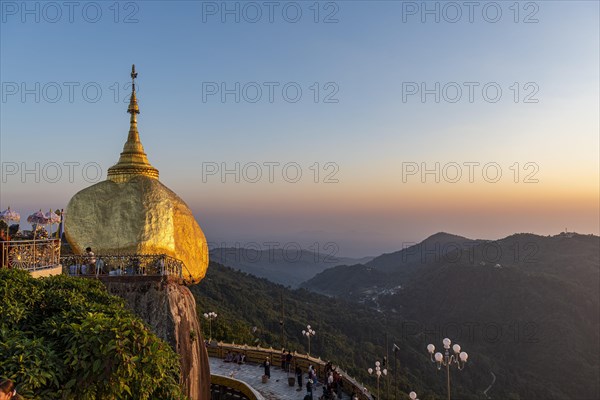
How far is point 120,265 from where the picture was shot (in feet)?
52.6

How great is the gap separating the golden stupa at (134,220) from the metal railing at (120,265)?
32.6 inches

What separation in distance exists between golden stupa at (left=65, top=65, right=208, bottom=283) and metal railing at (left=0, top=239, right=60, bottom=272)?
3091mm

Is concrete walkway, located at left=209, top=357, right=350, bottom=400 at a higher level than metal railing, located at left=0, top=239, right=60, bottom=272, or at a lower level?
lower

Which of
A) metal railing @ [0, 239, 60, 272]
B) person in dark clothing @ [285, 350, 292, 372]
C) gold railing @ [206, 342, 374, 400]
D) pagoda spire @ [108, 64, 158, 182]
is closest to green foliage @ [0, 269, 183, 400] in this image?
metal railing @ [0, 239, 60, 272]

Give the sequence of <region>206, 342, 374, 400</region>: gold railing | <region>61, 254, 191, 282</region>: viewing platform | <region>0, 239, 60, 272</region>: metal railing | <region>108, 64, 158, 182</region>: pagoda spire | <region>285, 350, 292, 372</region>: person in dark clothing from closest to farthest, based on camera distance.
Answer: <region>0, 239, 60, 272</region>: metal railing → <region>61, 254, 191, 282</region>: viewing platform → <region>108, 64, 158, 182</region>: pagoda spire → <region>206, 342, 374, 400</region>: gold railing → <region>285, 350, 292, 372</region>: person in dark clothing

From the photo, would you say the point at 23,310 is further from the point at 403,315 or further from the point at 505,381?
the point at 403,315

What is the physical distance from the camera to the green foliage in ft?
19.7

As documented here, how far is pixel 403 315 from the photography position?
11269 centimetres

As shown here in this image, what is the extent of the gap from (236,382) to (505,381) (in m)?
65.9

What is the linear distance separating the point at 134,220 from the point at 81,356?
11.8 meters

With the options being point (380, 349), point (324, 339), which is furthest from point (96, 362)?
point (380, 349)

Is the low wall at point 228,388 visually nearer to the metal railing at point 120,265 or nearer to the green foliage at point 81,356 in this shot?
the metal railing at point 120,265

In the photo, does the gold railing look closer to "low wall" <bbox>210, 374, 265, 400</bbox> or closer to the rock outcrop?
"low wall" <bbox>210, 374, 265, 400</bbox>

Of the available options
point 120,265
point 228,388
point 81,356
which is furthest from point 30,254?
point 228,388
